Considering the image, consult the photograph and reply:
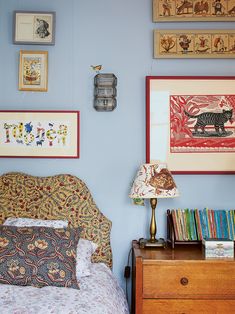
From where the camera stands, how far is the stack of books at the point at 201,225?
2.66 m

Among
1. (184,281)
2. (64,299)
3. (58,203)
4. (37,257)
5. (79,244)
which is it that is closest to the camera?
(64,299)

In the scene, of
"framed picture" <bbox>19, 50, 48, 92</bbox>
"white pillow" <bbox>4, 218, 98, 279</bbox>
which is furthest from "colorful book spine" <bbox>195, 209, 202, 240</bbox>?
"framed picture" <bbox>19, 50, 48, 92</bbox>

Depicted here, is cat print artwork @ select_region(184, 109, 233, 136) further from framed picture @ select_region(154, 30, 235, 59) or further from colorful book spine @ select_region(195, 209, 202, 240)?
colorful book spine @ select_region(195, 209, 202, 240)

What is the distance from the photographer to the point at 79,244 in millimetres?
2461

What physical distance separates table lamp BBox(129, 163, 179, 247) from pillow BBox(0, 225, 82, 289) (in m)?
0.50

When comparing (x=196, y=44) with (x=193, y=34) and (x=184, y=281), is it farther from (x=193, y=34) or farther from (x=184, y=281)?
(x=184, y=281)

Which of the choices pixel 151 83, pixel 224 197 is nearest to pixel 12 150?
pixel 151 83

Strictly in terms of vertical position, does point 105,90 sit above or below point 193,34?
below

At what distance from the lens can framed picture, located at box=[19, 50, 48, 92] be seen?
112 inches

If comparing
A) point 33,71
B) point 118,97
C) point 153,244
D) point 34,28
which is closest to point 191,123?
point 118,97

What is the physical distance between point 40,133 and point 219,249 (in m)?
1.39

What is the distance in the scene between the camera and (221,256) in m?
2.34

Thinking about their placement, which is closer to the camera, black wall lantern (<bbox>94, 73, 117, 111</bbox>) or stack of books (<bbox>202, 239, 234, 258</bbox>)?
stack of books (<bbox>202, 239, 234, 258</bbox>)

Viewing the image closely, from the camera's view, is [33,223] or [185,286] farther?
[33,223]
